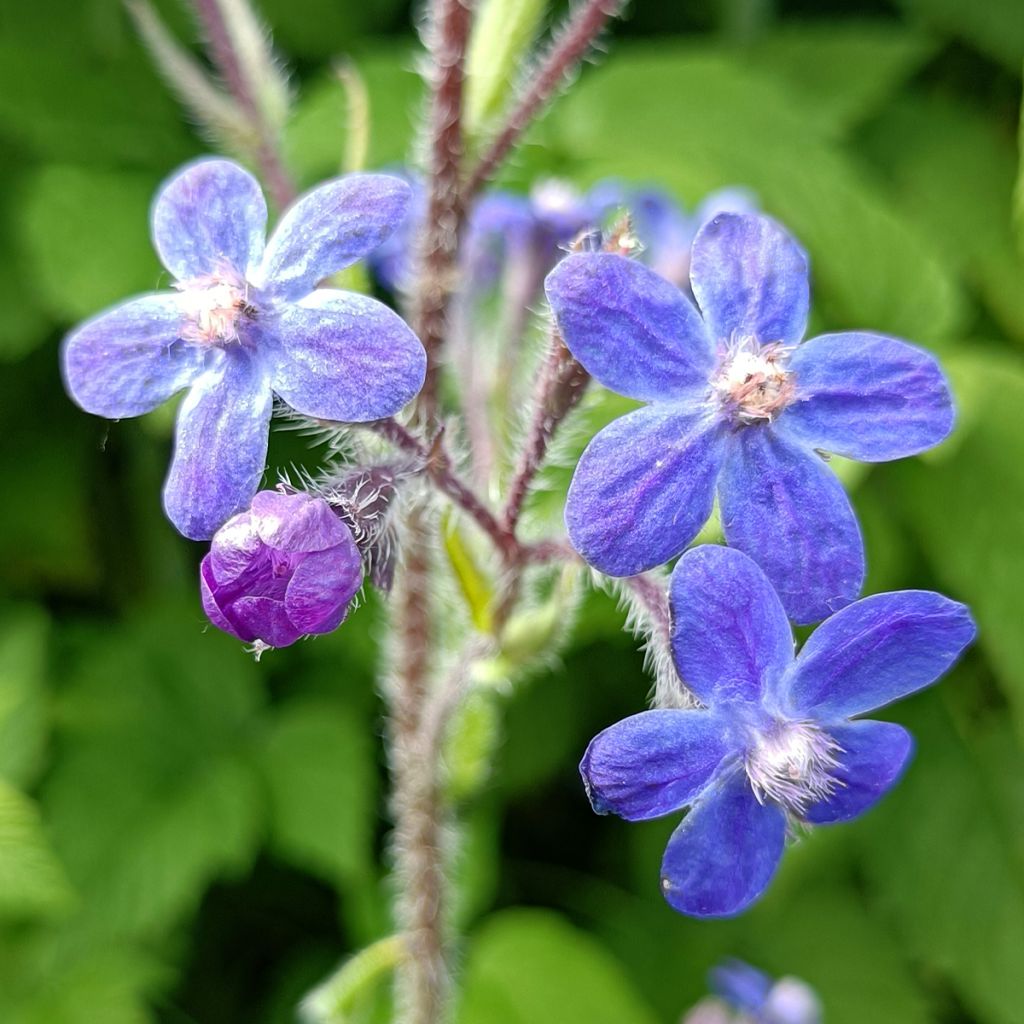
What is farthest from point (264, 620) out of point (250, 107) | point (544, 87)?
point (250, 107)

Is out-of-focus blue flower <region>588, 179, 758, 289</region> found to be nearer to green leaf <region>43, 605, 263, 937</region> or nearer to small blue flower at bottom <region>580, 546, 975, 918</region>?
small blue flower at bottom <region>580, 546, 975, 918</region>

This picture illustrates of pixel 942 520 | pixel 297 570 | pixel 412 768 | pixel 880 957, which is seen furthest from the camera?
pixel 880 957

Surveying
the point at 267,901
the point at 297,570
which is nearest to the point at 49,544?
the point at 267,901

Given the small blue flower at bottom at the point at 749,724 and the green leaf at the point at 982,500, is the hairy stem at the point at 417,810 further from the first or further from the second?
the green leaf at the point at 982,500

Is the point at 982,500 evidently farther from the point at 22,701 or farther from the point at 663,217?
the point at 22,701

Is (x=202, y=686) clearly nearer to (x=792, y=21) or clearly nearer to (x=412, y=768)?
(x=412, y=768)

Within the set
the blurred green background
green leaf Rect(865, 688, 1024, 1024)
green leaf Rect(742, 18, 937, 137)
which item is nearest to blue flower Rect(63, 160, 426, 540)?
the blurred green background

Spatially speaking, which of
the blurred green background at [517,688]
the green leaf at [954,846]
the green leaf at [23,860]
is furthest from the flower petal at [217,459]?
the green leaf at [954,846]
